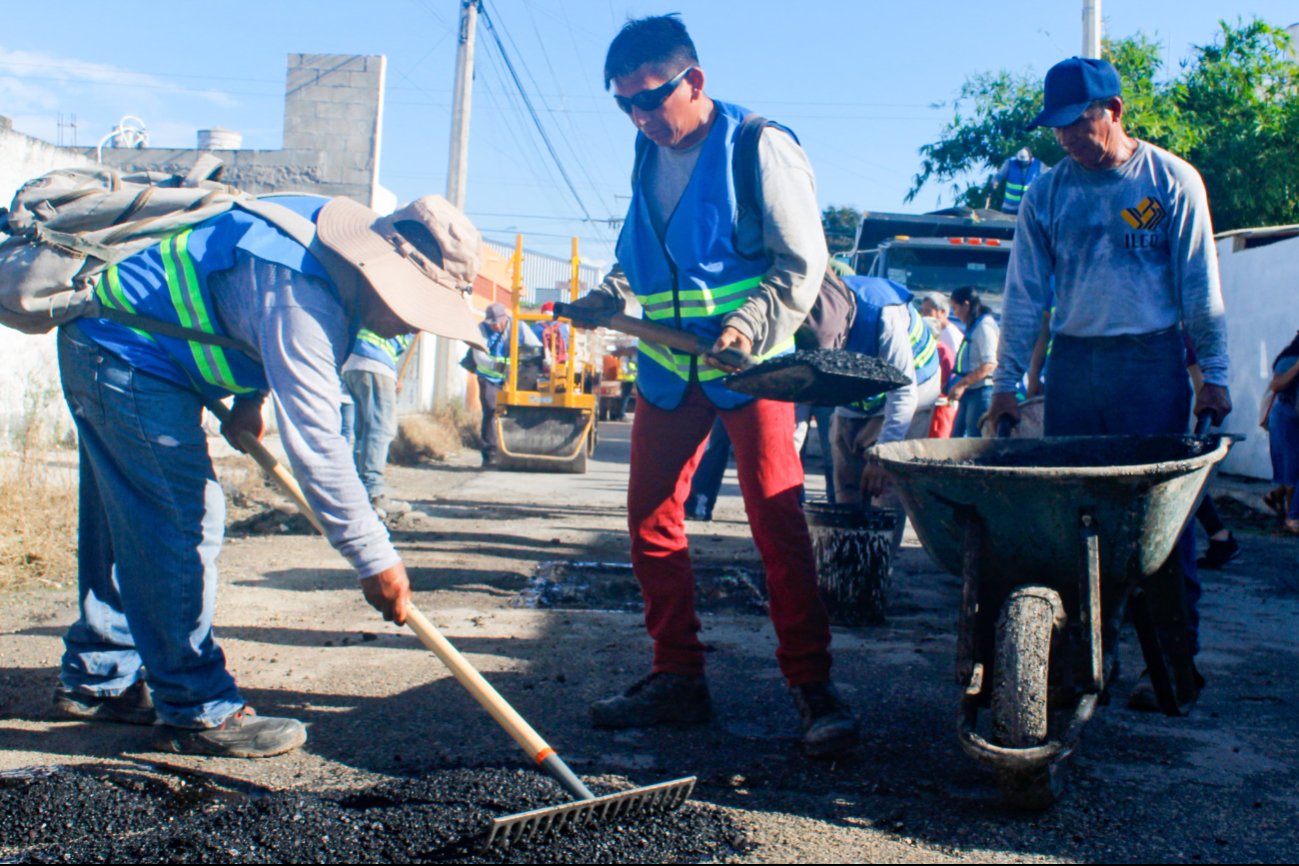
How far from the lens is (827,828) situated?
2.67m

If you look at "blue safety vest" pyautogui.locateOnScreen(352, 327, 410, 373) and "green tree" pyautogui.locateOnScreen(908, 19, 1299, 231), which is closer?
"blue safety vest" pyautogui.locateOnScreen(352, 327, 410, 373)

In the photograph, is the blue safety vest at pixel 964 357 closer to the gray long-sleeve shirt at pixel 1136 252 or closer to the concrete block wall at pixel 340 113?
the gray long-sleeve shirt at pixel 1136 252

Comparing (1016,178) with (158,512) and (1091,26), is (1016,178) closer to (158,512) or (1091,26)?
(1091,26)

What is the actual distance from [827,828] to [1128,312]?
6.73ft

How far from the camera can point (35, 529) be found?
580 cm

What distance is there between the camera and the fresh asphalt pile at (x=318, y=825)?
241cm

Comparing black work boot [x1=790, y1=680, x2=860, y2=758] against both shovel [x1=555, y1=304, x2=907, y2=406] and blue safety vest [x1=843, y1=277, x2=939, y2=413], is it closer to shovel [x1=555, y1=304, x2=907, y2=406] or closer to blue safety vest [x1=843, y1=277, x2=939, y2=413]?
shovel [x1=555, y1=304, x2=907, y2=406]

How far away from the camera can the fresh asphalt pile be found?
2.41 metres

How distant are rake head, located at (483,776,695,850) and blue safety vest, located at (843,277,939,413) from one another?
8.57 ft

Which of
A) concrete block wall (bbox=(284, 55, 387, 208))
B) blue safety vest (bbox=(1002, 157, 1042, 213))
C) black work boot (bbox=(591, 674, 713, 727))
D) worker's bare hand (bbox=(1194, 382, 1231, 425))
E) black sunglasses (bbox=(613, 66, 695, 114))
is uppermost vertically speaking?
concrete block wall (bbox=(284, 55, 387, 208))

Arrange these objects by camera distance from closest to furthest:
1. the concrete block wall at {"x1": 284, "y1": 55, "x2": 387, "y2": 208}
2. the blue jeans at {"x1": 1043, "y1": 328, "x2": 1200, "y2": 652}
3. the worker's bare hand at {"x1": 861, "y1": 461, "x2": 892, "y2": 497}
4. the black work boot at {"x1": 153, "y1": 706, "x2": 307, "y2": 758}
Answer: the black work boot at {"x1": 153, "y1": 706, "x2": 307, "y2": 758} < the blue jeans at {"x1": 1043, "y1": 328, "x2": 1200, "y2": 652} < the worker's bare hand at {"x1": 861, "y1": 461, "x2": 892, "y2": 497} < the concrete block wall at {"x1": 284, "y1": 55, "x2": 387, "y2": 208}

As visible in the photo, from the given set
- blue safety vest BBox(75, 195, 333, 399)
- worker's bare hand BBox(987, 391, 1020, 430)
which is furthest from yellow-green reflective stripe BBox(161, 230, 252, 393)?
worker's bare hand BBox(987, 391, 1020, 430)

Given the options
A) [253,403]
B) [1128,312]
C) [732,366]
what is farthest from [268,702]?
[1128,312]

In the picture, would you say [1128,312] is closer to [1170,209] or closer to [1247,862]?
[1170,209]
